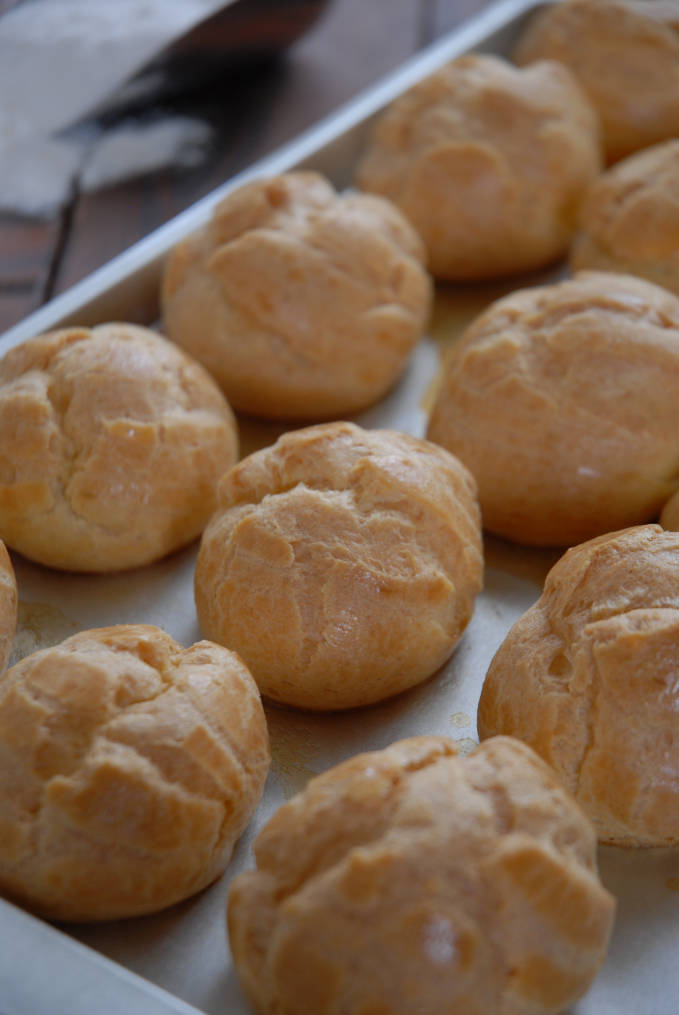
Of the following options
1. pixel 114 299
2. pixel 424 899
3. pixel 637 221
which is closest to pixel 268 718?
pixel 424 899

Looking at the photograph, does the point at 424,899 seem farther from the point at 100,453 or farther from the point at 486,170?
the point at 486,170

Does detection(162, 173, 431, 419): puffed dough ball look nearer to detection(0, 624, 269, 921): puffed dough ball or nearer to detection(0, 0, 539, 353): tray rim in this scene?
detection(0, 0, 539, 353): tray rim

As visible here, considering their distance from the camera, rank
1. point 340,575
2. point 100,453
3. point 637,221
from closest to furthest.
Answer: point 340,575
point 100,453
point 637,221

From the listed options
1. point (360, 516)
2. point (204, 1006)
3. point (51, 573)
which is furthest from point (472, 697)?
point (51, 573)

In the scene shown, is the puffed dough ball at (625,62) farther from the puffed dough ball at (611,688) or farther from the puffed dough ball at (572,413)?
the puffed dough ball at (611,688)

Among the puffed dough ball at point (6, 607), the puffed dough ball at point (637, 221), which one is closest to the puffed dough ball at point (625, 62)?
the puffed dough ball at point (637, 221)

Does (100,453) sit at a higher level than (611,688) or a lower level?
higher

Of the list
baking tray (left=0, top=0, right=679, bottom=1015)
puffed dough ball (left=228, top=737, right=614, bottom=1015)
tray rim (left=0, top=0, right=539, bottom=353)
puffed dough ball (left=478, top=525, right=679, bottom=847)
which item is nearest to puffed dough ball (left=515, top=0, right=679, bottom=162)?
tray rim (left=0, top=0, right=539, bottom=353)

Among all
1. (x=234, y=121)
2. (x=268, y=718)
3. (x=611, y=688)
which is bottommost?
(x=268, y=718)
